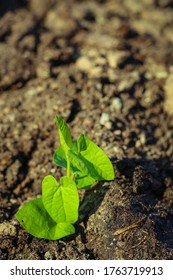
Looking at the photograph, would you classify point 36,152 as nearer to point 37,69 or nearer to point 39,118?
point 39,118

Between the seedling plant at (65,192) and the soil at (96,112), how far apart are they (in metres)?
0.10

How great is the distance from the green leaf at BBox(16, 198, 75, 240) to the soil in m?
0.07

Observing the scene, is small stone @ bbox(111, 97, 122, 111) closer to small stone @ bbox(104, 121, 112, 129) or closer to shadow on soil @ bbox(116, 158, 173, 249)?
small stone @ bbox(104, 121, 112, 129)

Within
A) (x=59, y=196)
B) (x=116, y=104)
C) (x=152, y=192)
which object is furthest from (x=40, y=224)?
(x=116, y=104)

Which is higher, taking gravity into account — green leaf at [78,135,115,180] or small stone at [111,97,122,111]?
green leaf at [78,135,115,180]

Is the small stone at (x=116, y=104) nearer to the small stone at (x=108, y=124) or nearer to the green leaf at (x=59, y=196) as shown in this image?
the small stone at (x=108, y=124)

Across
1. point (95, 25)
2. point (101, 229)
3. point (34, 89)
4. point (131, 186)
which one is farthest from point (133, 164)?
point (95, 25)

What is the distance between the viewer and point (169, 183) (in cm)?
244

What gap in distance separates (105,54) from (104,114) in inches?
23.7

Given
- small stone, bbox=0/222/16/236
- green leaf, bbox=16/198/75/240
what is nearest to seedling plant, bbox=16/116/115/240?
green leaf, bbox=16/198/75/240

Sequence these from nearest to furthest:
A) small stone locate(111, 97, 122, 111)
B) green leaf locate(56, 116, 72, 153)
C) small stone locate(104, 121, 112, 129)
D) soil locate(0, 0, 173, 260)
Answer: green leaf locate(56, 116, 72, 153)
soil locate(0, 0, 173, 260)
small stone locate(104, 121, 112, 129)
small stone locate(111, 97, 122, 111)

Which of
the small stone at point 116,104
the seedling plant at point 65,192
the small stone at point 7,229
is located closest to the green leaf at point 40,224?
the seedling plant at point 65,192

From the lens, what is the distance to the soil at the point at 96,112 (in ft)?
7.04

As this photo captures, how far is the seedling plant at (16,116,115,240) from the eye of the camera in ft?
6.71
